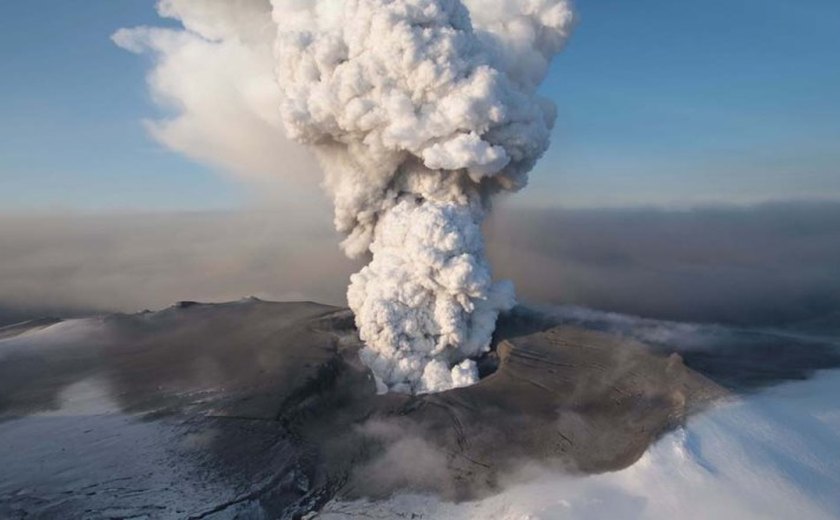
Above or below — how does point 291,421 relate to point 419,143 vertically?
below

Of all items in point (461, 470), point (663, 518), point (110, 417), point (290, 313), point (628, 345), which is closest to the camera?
point (663, 518)

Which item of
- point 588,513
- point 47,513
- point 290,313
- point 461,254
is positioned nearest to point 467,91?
point 461,254

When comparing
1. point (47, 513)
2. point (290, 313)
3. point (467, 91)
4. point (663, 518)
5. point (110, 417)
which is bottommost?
point (663, 518)

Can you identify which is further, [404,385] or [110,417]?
[404,385]

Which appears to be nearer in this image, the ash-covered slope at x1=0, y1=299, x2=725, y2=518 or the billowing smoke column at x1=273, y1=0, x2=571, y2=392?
the ash-covered slope at x1=0, y1=299, x2=725, y2=518

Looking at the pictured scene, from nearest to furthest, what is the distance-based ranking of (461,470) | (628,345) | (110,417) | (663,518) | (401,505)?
1. (663,518)
2. (401,505)
3. (461,470)
4. (110,417)
5. (628,345)

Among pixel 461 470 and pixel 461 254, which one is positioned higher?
pixel 461 254

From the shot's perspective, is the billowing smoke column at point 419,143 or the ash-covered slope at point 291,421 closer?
the ash-covered slope at point 291,421

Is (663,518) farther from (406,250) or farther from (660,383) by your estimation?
(406,250)
